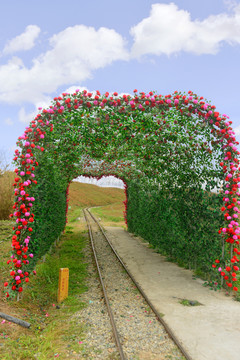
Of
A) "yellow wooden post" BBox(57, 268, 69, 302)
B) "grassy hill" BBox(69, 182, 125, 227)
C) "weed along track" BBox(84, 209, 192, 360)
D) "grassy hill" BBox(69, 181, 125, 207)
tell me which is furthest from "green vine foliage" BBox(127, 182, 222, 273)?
"grassy hill" BBox(69, 181, 125, 207)

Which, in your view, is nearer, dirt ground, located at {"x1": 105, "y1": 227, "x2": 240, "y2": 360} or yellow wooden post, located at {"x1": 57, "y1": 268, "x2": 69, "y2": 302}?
dirt ground, located at {"x1": 105, "y1": 227, "x2": 240, "y2": 360}

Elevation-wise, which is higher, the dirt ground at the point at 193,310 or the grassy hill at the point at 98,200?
the grassy hill at the point at 98,200

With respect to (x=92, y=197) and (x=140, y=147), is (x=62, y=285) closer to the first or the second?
(x=140, y=147)

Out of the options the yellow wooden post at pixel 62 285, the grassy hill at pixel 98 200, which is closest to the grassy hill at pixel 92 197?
the grassy hill at pixel 98 200

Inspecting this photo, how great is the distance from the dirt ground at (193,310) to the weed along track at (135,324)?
229 mm

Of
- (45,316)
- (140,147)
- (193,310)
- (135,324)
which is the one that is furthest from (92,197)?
(135,324)

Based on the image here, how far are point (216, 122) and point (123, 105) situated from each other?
2907 mm

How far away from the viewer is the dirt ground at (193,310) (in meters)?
4.98

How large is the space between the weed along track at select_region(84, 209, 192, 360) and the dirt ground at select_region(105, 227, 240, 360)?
0.75ft

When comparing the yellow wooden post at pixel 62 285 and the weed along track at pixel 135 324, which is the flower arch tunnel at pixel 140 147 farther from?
the weed along track at pixel 135 324

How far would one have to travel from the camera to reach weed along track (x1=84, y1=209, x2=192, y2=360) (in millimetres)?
4793

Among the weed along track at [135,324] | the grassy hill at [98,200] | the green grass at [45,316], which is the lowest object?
the green grass at [45,316]

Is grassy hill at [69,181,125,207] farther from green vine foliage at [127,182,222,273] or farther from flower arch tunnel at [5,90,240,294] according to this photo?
flower arch tunnel at [5,90,240,294]

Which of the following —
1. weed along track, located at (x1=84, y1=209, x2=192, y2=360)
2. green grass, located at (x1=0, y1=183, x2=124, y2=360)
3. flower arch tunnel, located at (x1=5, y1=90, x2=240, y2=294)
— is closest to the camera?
weed along track, located at (x1=84, y1=209, x2=192, y2=360)
